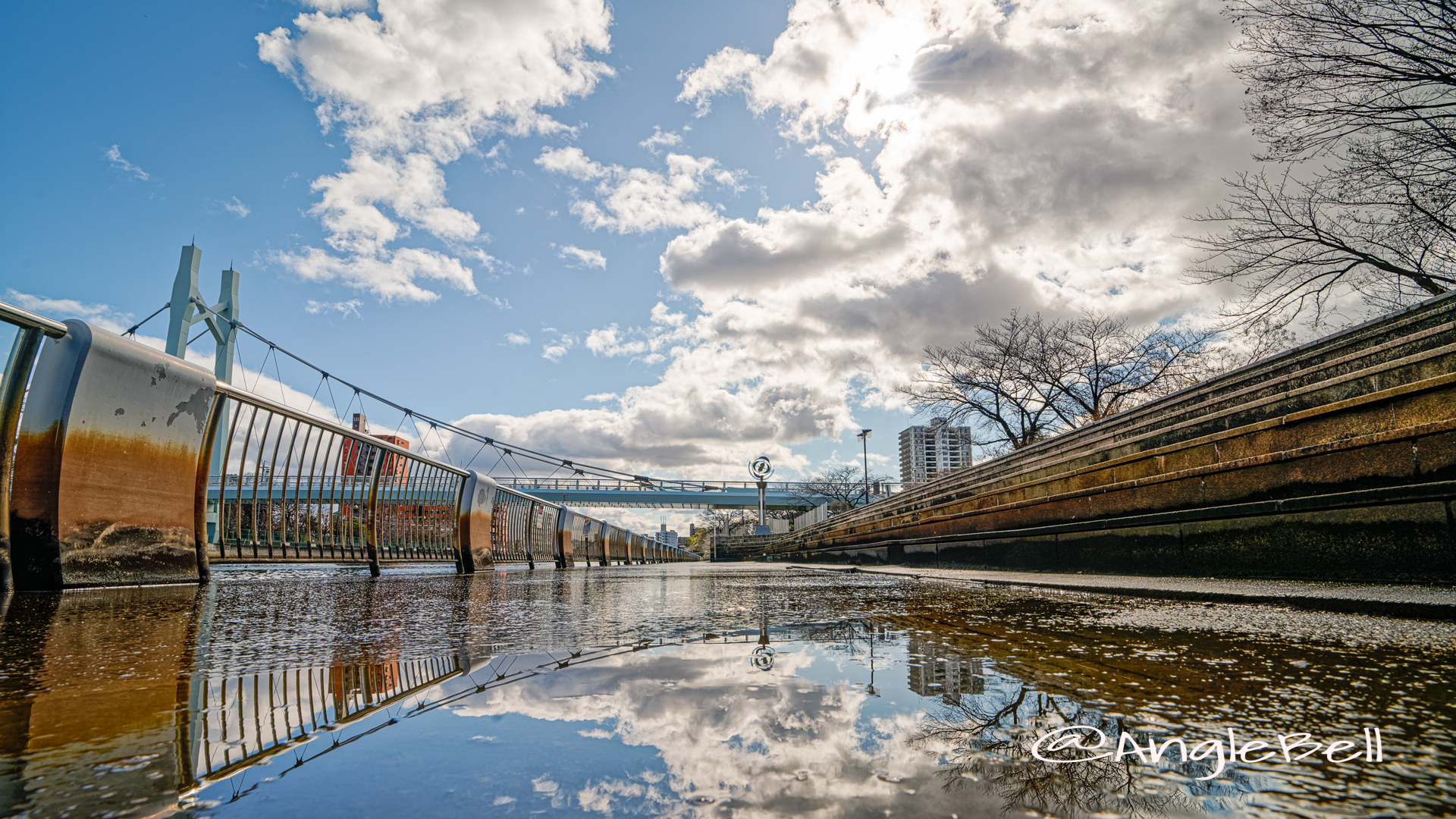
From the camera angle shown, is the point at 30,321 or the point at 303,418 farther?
the point at 303,418

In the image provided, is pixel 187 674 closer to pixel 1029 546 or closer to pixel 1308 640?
pixel 1308 640

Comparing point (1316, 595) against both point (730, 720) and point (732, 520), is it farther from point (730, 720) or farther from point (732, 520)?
point (732, 520)

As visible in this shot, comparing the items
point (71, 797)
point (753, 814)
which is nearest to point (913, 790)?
point (753, 814)

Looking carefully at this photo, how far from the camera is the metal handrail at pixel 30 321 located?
4.07 metres

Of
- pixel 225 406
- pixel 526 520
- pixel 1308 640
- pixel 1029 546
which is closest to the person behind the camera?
pixel 1308 640

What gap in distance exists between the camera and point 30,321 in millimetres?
4148

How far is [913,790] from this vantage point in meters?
0.98

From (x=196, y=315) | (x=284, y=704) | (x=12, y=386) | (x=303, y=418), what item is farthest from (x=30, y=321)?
(x=196, y=315)

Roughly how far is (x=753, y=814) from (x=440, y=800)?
1.41 ft

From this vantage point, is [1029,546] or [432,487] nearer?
[1029,546]

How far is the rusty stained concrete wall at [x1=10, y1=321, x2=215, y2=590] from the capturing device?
4121 mm

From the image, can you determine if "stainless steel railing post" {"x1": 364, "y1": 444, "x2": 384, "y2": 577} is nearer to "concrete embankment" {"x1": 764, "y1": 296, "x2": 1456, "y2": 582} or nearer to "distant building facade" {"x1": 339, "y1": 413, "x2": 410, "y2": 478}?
"distant building facade" {"x1": 339, "y1": 413, "x2": 410, "y2": 478}

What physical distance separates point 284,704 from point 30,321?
14.2 feet

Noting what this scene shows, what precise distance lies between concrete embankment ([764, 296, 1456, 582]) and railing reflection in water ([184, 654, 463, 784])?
5.72m
